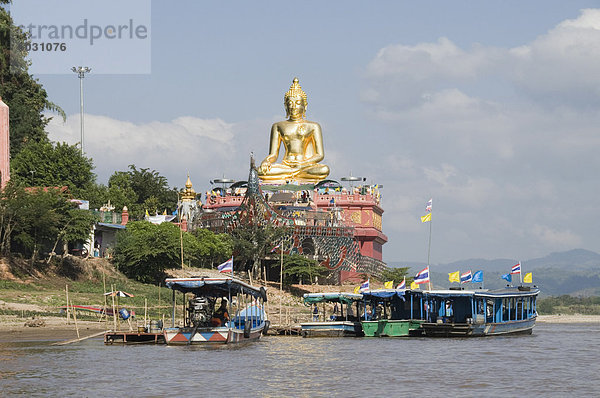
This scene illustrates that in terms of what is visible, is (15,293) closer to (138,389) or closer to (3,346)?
(3,346)

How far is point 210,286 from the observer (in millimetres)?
38156

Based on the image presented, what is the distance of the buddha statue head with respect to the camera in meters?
78.9

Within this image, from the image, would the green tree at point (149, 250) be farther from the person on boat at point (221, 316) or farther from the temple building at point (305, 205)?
the person on boat at point (221, 316)

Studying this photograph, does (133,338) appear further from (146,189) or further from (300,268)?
(146,189)

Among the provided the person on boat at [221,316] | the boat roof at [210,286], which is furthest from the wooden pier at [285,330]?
the person on boat at [221,316]

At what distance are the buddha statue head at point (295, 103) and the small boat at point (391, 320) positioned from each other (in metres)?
33.0

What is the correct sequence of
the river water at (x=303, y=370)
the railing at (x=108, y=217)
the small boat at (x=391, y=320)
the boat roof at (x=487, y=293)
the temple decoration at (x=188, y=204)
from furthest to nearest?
the temple decoration at (x=188, y=204) → the railing at (x=108, y=217) → the small boat at (x=391, y=320) → the boat roof at (x=487, y=293) → the river water at (x=303, y=370)

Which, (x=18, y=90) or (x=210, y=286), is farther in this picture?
(x=18, y=90)

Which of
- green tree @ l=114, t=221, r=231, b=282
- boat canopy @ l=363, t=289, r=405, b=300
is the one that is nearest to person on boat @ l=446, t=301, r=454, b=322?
boat canopy @ l=363, t=289, r=405, b=300

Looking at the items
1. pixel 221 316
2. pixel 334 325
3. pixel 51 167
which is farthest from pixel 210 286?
pixel 51 167

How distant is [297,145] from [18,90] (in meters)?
20.5

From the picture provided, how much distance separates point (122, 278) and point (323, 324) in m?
16.0

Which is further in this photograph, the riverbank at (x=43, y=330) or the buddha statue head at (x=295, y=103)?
the buddha statue head at (x=295, y=103)

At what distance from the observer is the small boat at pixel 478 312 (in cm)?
4391
